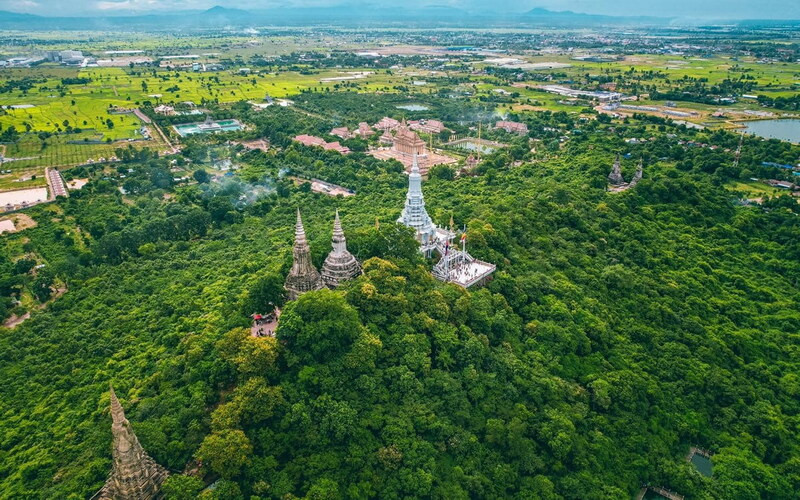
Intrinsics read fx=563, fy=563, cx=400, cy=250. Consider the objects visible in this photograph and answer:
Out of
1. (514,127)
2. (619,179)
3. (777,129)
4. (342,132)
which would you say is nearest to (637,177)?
(619,179)

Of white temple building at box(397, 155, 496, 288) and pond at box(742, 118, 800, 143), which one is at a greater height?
white temple building at box(397, 155, 496, 288)

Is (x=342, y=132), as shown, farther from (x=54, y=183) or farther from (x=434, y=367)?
(x=434, y=367)

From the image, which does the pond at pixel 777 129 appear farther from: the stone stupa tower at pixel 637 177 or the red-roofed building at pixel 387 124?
the red-roofed building at pixel 387 124

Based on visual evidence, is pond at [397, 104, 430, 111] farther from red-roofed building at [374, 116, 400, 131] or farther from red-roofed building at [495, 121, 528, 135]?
red-roofed building at [495, 121, 528, 135]

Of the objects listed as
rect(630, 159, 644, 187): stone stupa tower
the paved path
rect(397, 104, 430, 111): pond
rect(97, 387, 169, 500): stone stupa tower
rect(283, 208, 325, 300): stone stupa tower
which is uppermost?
rect(283, 208, 325, 300): stone stupa tower

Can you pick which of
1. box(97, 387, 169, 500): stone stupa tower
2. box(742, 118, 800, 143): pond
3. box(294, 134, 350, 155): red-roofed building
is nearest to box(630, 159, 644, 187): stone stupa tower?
box(742, 118, 800, 143): pond

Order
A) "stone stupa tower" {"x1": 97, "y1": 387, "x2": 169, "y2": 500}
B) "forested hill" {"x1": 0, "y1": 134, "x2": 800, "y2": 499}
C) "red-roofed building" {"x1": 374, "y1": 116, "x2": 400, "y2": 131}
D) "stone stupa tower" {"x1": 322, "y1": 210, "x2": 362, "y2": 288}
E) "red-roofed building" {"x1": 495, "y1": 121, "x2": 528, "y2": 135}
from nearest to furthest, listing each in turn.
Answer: "stone stupa tower" {"x1": 97, "y1": 387, "x2": 169, "y2": 500} → "forested hill" {"x1": 0, "y1": 134, "x2": 800, "y2": 499} → "stone stupa tower" {"x1": 322, "y1": 210, "x2": 362, "y2": 288} → "red-roofed building" {"x1": 495, "y1": 121, "x2": 528, "y2": 135} → "red-roofed building" {"x1": 374, "y1": 116, "x2": 400, "y2": 131}

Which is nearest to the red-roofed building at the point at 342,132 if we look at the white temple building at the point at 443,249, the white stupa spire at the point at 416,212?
the white temple building at the point at 443,249

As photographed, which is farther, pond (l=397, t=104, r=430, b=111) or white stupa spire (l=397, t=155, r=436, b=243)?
pond (l=397, t=104, r=430, b=111)
